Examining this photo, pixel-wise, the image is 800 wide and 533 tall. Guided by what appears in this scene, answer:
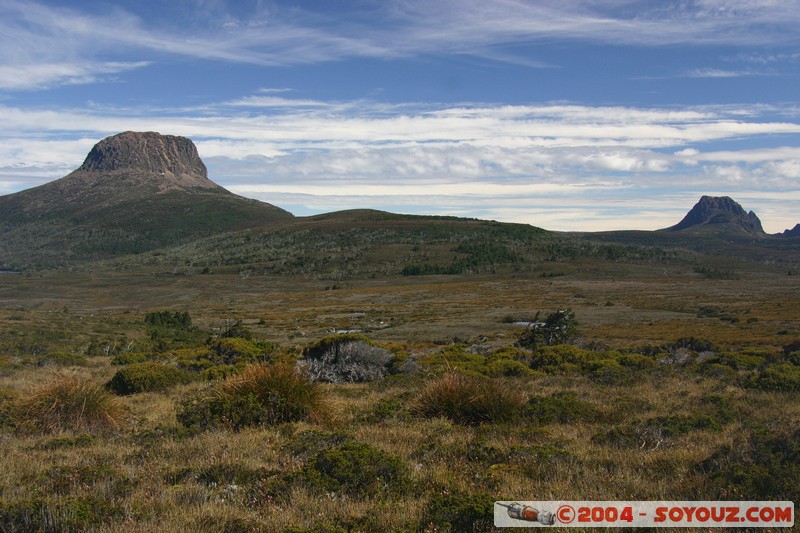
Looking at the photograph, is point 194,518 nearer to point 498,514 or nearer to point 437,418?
point 498,514

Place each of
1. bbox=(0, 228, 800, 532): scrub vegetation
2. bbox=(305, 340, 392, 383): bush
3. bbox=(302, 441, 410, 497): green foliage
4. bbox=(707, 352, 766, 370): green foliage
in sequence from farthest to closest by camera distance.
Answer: bbox=(707, 352, 766, 370): green foliage, bbox=(305, 340, 392, 383): bush, bbox=(302, 441, 410, 497): green foliage, bbox=(0, 228, 800, 532): scrub vegetation

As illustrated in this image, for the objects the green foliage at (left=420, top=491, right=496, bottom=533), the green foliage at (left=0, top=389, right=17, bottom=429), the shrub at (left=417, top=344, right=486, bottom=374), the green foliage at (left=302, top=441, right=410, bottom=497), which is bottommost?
the shrub at (left=417, top=344, right=486, bottom=374)

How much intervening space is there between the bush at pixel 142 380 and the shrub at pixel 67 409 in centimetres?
407

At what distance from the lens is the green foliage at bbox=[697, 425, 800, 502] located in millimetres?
5066

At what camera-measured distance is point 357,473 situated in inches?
232

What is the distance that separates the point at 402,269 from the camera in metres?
125

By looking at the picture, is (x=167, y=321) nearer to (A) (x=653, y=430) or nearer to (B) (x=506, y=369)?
(B) (x=506, y=369)

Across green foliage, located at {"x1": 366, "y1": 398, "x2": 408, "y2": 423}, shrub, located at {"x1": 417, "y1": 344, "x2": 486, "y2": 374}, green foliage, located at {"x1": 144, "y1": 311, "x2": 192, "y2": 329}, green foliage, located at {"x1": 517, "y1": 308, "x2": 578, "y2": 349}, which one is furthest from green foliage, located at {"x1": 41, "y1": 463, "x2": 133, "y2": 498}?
green foliage, located at {"x1": 144, "y1": 311, "x2": 192, "y2": 329}

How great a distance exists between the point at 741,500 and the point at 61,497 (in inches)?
250

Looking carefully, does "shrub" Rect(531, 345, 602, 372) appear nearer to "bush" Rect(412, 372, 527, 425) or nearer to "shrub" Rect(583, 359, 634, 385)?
"shrub" Rect(583, 359, 634, 385)

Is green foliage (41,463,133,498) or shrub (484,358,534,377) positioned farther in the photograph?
shrub (484,358,534,377)

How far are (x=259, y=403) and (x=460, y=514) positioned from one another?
201 inches

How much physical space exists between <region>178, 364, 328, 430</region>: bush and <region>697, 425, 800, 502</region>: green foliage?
576 centimetres

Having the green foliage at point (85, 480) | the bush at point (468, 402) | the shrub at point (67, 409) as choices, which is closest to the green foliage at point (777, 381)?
the bush at point (468, 402)
